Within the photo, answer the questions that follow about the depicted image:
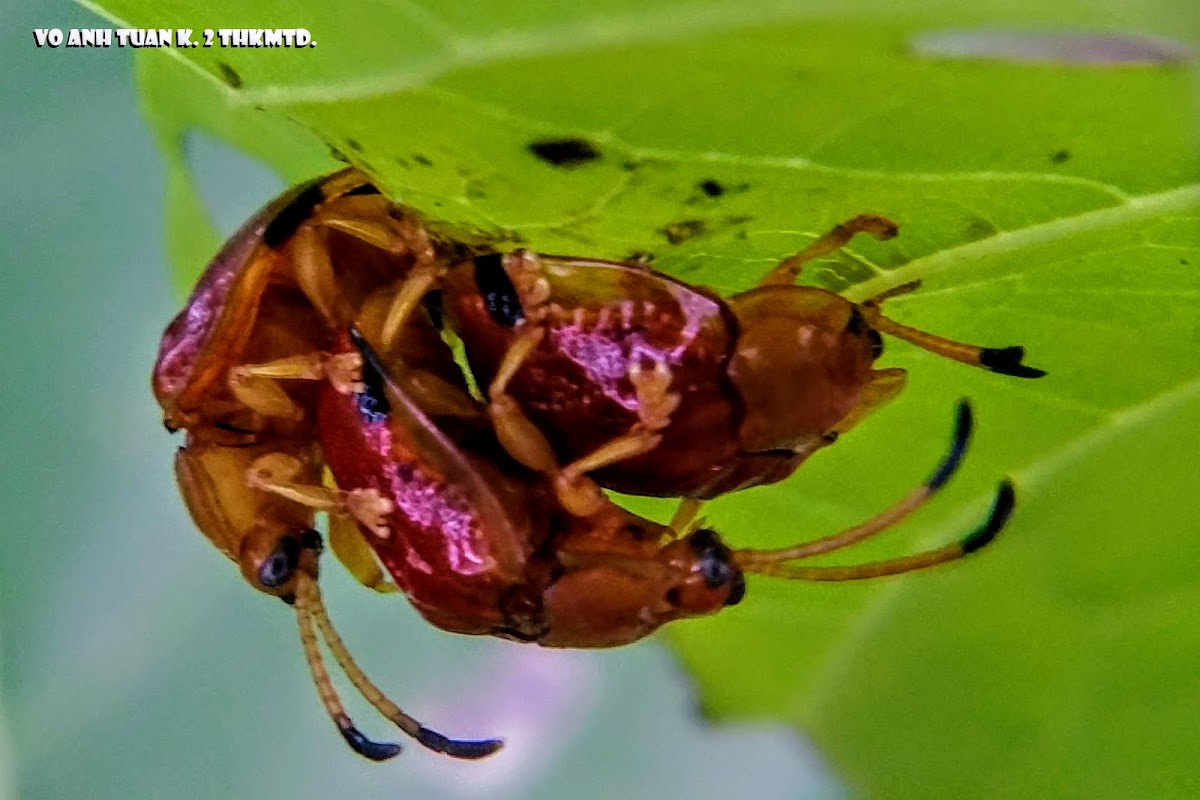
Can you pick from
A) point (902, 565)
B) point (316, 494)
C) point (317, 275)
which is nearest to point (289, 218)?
point (317, 275)

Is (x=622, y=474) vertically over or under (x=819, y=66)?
under

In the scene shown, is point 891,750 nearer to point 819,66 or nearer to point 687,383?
point 687,383

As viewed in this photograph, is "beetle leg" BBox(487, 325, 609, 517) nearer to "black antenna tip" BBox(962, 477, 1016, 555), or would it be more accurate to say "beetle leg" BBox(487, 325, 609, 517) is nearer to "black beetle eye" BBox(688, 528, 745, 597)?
"black beetle eye" BBox(688, 528, 745, 597)

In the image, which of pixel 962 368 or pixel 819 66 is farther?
pixel 962 368

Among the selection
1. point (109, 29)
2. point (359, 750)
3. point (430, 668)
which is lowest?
point (430, 668)

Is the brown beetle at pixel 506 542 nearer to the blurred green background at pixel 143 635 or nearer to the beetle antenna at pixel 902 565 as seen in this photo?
the beetle antenna at pixel 902 565

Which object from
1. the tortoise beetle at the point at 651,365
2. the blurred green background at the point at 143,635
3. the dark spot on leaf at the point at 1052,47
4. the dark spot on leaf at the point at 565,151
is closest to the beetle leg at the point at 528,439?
the tortoise beetle at the point at 651,365

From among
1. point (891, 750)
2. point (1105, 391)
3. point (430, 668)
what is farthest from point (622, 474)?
point (430, 668)
